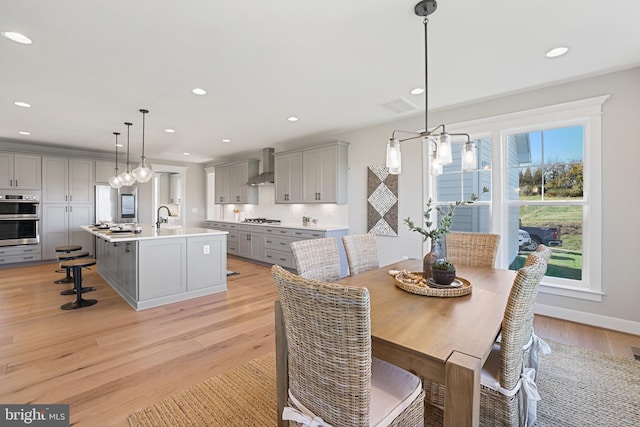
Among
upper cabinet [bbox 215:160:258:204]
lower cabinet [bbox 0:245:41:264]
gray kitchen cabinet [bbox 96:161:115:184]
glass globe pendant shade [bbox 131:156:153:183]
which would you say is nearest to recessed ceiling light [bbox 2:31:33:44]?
glass globe pendant shade [bbox 131:156:153:183]

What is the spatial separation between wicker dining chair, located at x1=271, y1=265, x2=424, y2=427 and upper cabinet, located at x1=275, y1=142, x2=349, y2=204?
154 inches

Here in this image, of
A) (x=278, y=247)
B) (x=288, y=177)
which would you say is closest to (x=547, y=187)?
(x=288, y=177)

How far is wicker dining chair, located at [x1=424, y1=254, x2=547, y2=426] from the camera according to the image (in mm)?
1258

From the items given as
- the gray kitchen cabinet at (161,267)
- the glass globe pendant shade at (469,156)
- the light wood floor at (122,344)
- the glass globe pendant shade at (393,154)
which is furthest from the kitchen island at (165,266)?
the glass globe pendant shade at (469,156)

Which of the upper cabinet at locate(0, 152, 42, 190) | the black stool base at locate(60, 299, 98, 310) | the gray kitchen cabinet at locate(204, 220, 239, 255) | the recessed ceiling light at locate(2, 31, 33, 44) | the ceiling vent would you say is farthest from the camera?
the gray kitchen cabinet at locate(204, 220, 239, 255)

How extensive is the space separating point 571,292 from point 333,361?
11.3ft

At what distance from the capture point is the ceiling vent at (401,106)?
Answer: 12.0 ft

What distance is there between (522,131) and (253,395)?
400 cm

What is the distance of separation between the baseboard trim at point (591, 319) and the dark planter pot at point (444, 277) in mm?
2480

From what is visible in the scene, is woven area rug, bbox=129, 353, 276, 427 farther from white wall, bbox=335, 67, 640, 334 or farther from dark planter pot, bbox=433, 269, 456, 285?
white wall, bbox=335, 67, 640, 334

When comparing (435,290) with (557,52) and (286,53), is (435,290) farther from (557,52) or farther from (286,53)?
(557,52)

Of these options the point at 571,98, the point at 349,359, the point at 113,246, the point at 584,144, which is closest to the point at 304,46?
the point at 349,359

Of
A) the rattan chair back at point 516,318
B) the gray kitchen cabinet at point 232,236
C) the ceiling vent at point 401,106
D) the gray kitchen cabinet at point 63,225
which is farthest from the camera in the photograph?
the gray kitchen cabinet at point 232,236

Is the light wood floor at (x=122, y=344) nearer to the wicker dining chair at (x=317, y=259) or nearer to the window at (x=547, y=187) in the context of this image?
the window at (x=547, y=187)
